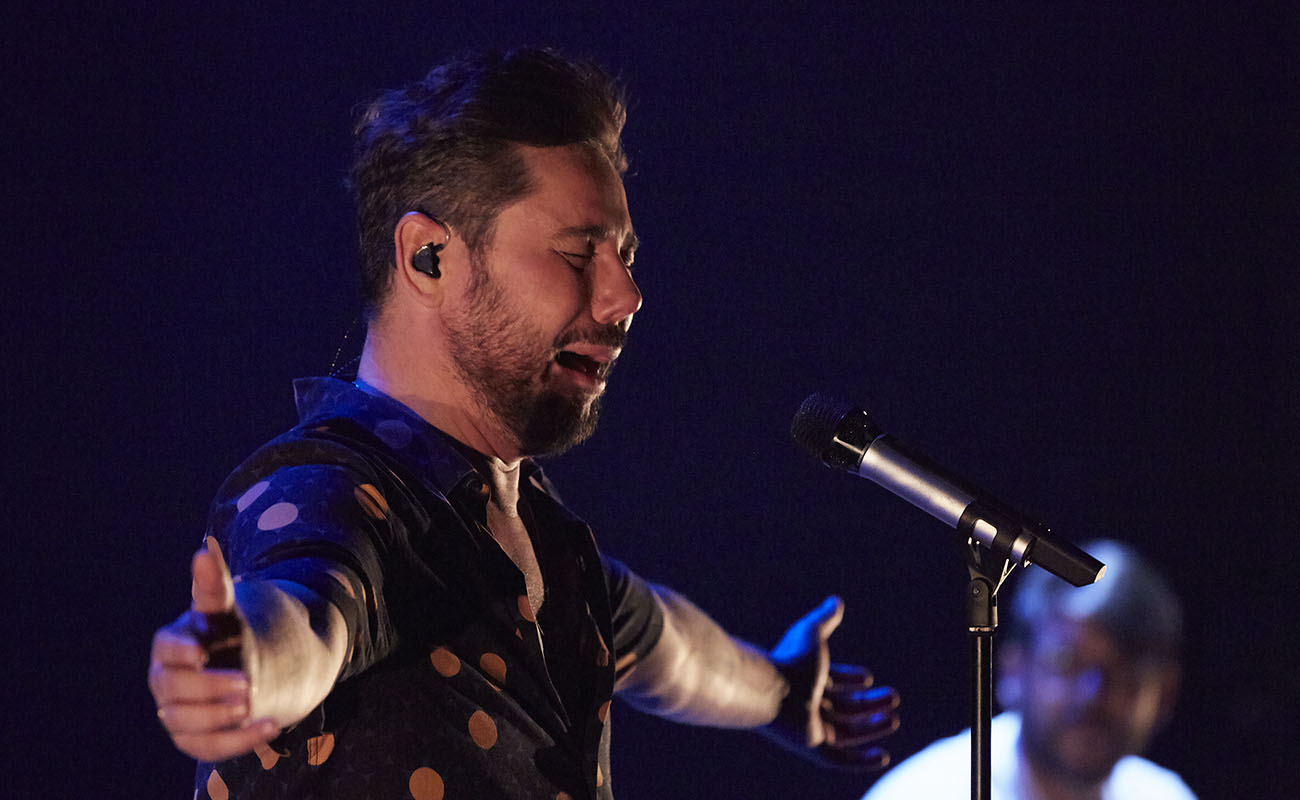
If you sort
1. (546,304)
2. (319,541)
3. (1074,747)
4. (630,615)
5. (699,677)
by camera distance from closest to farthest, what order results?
(319,541)
(546,304)
(630,615)
(699,677)
(1074,747)

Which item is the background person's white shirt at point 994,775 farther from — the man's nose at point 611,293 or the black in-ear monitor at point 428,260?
the black in-ear monitor at point 428,260

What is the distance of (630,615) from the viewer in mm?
1764

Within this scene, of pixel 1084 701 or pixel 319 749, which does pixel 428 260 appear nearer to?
pixel 319 749

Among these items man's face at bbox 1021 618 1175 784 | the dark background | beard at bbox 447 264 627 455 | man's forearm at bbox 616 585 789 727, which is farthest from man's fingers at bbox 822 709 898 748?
beard at bbox 447 264 627 455

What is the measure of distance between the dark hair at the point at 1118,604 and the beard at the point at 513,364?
1.38 metres

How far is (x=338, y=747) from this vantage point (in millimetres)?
1134

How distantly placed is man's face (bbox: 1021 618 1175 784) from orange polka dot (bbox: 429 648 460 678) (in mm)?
1560

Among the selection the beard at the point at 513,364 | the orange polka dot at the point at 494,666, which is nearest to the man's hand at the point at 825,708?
the beard at the point at 513,364

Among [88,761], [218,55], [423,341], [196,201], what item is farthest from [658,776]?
[218,55]

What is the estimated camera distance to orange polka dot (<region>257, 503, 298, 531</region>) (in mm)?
1047

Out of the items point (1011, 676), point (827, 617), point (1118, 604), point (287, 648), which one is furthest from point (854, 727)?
point (287, 648)

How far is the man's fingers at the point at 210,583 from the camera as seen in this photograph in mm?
748

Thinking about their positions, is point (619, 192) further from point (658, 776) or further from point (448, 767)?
point (658, 776)

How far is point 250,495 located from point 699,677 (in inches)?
39.0
